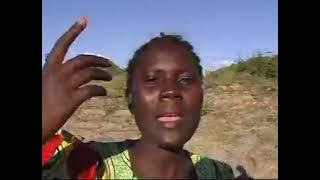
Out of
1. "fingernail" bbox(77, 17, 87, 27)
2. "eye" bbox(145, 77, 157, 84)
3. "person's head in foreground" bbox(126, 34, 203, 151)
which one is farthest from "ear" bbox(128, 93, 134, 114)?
"fingernail" bbox(77, 17, 87, 27)

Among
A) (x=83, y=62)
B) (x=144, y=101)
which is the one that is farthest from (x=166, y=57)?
(x=83, y=62)

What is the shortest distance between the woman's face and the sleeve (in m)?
0.24

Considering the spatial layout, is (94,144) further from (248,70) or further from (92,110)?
(248,70)

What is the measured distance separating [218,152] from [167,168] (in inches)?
11.4

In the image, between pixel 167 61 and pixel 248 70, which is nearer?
pixel 167 61

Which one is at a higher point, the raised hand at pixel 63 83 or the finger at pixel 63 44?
the finger at pixel 63 44

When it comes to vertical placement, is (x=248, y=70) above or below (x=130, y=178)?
above

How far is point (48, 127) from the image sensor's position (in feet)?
6.93

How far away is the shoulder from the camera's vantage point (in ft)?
7.41

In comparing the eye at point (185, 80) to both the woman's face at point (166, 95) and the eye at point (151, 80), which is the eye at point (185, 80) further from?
the eye at point (151, 80)

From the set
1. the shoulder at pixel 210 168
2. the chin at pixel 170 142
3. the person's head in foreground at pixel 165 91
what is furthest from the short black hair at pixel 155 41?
the shoulder at pixel 210 168

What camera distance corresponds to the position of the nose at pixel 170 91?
6.93 ft
